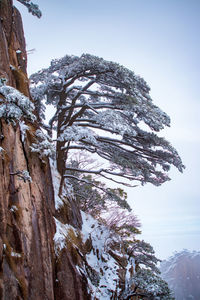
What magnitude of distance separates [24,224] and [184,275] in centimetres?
8309

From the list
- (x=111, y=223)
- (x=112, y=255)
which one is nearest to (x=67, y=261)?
(x=112, y=255)

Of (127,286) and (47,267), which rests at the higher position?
(47,267)

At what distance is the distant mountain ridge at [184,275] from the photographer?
210 ft

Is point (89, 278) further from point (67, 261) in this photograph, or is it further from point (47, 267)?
point (47, 267)

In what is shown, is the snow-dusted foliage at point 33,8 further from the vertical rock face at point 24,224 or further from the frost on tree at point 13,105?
the frost on tree at point 13,105

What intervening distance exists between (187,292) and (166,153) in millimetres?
78684

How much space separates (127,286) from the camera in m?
7.72

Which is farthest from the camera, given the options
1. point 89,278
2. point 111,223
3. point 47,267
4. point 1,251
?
point 111,223

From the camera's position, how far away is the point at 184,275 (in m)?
67.9

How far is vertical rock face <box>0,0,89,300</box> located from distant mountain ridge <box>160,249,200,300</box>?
7464 cm

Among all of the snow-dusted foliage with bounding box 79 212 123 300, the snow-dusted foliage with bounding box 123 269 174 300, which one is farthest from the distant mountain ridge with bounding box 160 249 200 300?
the snow-dusted foliage with bounding box 123 269 174 300

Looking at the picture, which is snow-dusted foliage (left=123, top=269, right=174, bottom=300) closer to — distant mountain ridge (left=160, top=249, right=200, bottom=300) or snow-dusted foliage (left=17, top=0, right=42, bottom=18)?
snow-dusted foliage (left=17, top=0, right=42, bottom=18)

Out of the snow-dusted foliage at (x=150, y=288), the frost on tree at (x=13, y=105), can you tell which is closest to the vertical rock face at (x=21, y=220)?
the frost on tree at (x=13, y=105)

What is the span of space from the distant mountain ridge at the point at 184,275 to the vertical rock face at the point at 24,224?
245 feet
